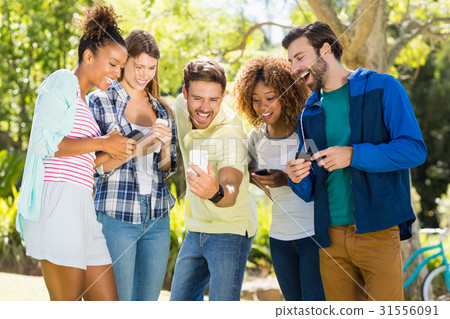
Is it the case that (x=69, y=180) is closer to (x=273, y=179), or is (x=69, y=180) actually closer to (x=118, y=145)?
(x=118, y=145)

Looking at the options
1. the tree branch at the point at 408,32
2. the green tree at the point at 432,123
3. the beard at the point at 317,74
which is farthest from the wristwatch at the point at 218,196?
the green tree at the point at 432,123

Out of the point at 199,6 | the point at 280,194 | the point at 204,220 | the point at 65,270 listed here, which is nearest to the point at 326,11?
the point at 199,6

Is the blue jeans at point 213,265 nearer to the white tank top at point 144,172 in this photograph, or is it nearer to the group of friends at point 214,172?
the group of friends at point 214,172

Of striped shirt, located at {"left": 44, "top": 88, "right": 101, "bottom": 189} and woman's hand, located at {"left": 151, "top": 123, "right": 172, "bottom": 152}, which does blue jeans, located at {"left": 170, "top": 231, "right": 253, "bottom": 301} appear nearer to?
woman's hand, located at {"left": 151, "top": 123, "right": 172, "bottom": 152}

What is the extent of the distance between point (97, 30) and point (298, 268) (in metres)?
1.83

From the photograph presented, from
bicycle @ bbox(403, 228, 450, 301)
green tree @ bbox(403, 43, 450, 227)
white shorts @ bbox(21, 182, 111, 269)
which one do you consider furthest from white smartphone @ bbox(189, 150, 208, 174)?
green tree @ bbox(403, 43, 450, 227)

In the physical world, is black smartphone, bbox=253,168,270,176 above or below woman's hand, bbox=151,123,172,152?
below

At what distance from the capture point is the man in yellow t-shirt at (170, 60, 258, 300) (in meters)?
2.94

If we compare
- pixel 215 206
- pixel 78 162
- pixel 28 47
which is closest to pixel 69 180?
pixel 78 162

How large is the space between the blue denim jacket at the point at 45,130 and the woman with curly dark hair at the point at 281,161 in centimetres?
118

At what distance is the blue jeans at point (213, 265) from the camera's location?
293cm

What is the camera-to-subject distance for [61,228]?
2486mm

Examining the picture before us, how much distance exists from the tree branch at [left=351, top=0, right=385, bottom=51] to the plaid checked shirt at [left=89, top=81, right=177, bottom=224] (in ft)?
11.1

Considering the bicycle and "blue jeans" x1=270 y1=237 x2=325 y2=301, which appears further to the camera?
the bicycle
